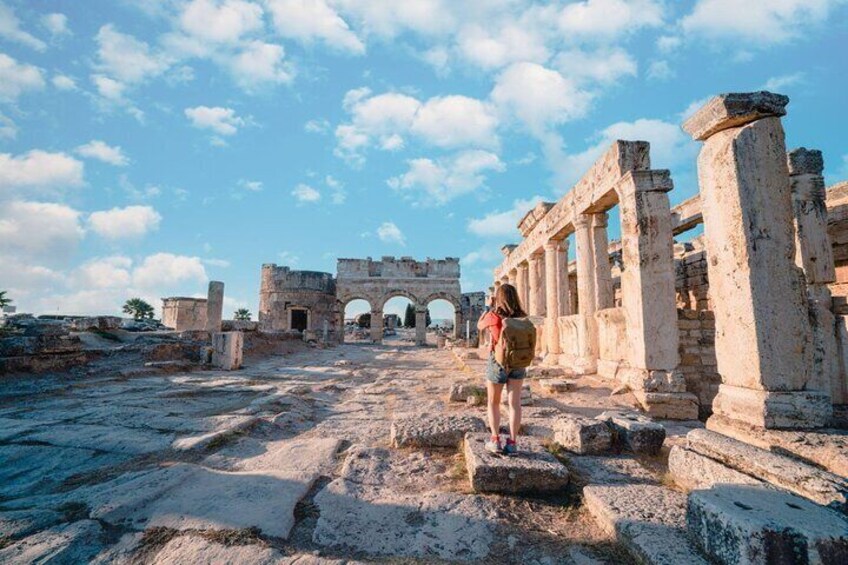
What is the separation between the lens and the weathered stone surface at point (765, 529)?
149 centimetres

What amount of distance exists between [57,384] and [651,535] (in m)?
8.49

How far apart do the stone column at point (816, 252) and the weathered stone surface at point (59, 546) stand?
5.87m

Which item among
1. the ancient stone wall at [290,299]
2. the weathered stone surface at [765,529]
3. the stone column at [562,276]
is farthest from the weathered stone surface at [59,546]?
the ancient stone wall at [290,299]

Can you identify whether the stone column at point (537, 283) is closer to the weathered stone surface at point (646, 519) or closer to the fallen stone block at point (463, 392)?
the fallen stone block at point (463, 392)

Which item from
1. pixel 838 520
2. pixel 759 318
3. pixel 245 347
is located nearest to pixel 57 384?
pixel 245 347

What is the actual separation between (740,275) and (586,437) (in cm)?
202

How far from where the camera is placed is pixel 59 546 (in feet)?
5.67

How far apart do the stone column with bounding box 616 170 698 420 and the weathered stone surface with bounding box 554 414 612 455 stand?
2066mm

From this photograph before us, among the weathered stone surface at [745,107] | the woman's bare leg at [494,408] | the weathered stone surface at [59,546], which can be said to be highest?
the weathered stone surface at [745,107]

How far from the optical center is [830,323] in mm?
3977

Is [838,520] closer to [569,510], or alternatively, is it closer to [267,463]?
[569,510]

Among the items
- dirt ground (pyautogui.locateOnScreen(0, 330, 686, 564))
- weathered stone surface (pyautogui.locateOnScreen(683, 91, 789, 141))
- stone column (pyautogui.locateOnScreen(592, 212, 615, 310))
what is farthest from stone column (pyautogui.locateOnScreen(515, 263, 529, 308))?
weathered stone surface (pyautogui.locateOnScreen(683, 91, 789, 141))

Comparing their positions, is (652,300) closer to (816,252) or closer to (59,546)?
(816,252)

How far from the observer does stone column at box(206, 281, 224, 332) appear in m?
16.1
